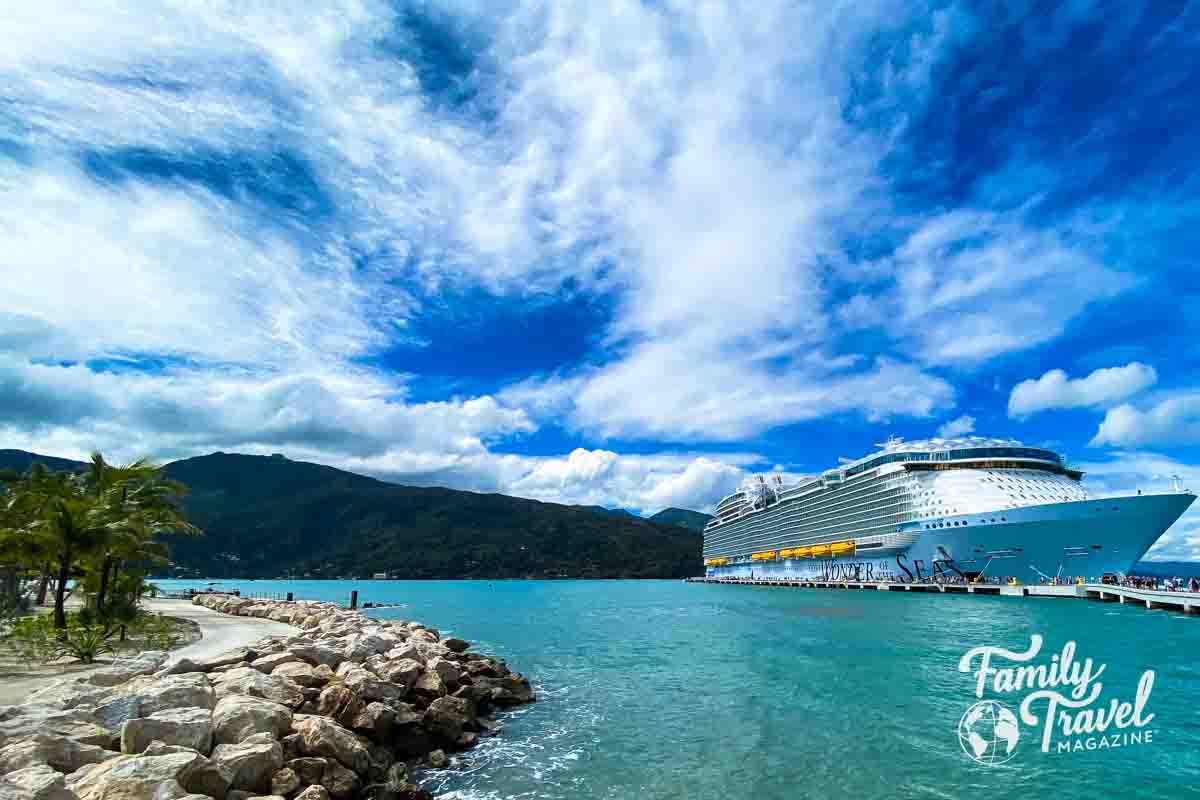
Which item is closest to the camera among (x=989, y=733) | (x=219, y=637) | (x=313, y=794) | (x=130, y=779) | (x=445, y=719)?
(x=130, y=779)

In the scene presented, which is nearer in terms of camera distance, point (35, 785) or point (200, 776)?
point (35, 785)

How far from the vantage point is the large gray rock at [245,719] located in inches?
452

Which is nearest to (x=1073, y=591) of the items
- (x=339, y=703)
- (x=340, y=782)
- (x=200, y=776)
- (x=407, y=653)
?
(x=407, y=653)

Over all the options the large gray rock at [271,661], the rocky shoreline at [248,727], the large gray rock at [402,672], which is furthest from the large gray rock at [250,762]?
the large gray rock at [402,672]

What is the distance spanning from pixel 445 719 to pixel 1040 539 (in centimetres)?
6498

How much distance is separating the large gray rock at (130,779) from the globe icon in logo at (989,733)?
1510 centimetres

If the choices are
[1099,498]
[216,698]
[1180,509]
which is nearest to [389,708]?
[216,698]

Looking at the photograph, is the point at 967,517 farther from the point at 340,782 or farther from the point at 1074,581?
the point at 340,782

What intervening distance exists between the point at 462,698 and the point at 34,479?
24.4m

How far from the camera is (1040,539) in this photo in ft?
202

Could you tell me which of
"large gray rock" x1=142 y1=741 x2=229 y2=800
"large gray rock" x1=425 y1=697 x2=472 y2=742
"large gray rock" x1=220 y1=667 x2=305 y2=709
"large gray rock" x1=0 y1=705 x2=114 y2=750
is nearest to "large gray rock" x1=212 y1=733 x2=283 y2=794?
"large gray rock" x1=142 y1=741 x2=229 y2=800

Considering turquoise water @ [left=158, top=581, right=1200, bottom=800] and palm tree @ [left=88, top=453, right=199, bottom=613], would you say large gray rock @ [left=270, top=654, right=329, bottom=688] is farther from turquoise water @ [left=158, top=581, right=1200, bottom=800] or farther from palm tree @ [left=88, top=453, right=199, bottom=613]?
palm tree @ [left=88, top=453, right=199, bottom=613]

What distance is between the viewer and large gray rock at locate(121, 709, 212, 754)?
10273mm

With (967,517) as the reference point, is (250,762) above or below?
below
